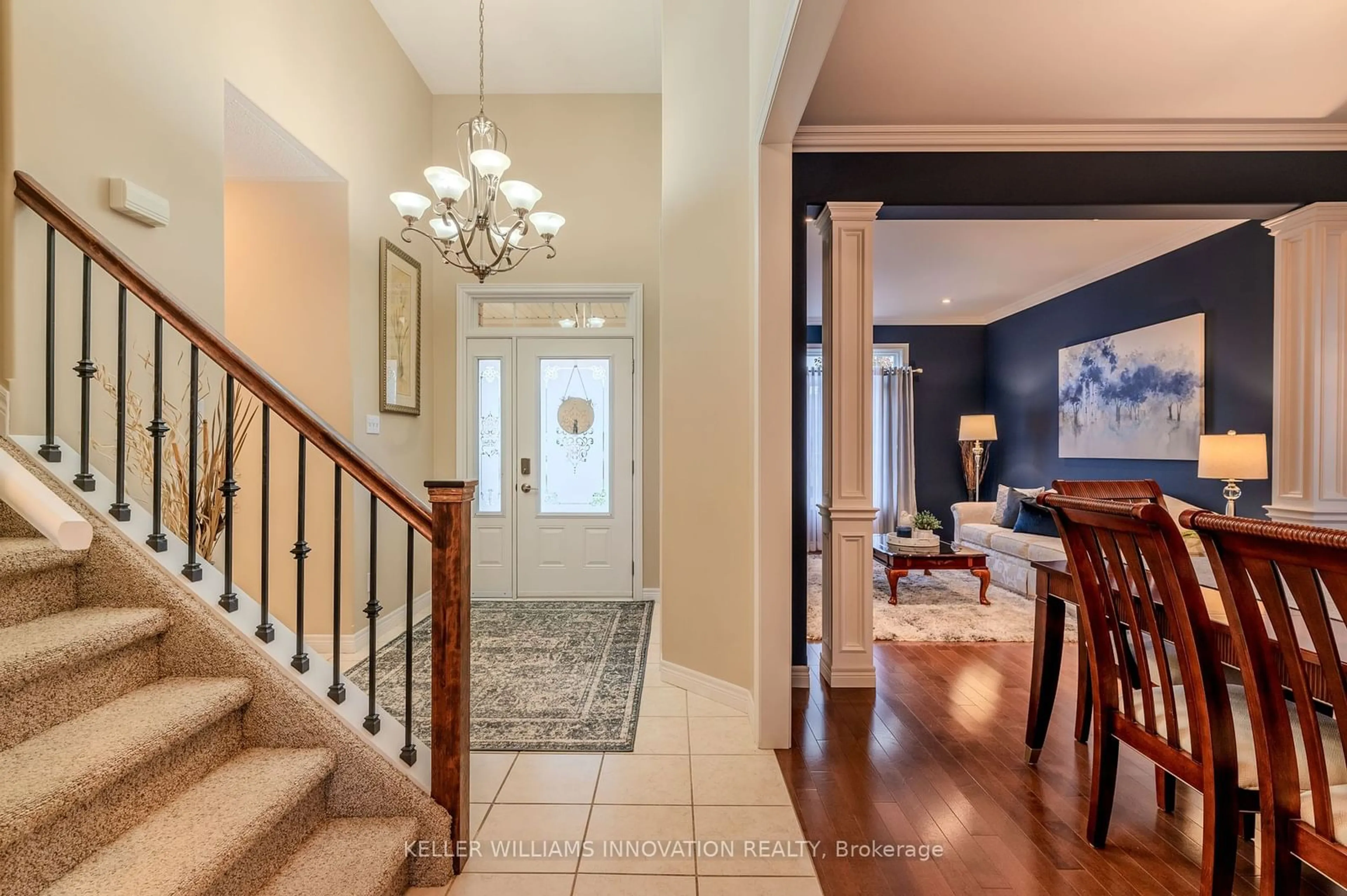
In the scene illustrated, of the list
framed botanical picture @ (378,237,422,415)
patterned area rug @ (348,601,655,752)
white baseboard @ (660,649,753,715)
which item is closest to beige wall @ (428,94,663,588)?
framed botanical picture @ (378,237,422,415)

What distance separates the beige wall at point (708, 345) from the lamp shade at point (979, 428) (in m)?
5.23

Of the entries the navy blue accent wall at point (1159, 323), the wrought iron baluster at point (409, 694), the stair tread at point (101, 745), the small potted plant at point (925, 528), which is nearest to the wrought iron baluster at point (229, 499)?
the stair tread at point (101, 745)

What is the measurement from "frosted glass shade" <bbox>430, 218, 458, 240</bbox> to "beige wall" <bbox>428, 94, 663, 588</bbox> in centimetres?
154

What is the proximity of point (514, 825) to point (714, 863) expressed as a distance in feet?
Answer: 2.19

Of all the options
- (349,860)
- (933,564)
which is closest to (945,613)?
(933,564)

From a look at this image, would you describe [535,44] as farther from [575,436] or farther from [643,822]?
[643,822]

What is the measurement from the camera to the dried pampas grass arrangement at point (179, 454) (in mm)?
2162

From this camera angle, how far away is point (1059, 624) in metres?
2.38

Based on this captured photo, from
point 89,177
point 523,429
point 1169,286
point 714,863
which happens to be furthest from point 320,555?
point 1169,286

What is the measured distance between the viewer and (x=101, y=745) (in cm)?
129

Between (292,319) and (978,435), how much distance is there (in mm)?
6821

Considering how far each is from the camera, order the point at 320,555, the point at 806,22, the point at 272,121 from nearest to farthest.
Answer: the point at 806,22, the point at 272,121, the point at 320,555

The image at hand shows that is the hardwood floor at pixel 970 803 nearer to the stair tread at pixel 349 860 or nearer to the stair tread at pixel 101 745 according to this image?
the stair tread at pixel 349 860

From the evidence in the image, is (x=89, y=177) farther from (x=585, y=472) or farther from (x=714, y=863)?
(x=585, y=472)
